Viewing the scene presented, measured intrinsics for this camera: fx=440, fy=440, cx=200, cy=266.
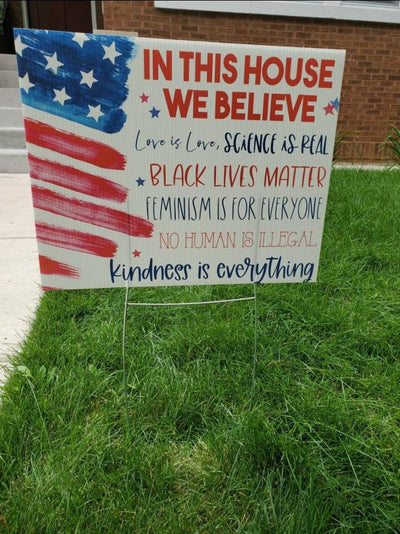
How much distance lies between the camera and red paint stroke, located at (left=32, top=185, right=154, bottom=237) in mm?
1526

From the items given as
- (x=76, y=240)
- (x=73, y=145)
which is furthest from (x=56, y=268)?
(x=73, y=145)

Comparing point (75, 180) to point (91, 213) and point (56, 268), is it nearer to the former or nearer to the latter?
point (91, 213)

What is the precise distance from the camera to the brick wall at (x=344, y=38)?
6539 mm

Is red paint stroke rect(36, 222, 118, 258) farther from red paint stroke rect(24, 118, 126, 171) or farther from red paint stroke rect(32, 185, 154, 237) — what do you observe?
red paint stroke rect(24, 118, 126, 171)

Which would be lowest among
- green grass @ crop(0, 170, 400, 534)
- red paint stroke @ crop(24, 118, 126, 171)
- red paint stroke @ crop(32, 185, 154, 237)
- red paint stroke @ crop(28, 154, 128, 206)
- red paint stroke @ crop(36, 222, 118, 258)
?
green grass @ crop(0, 170, 400, 534)

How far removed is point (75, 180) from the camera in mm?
1515

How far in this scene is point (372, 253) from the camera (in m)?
3.17

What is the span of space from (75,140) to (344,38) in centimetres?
711

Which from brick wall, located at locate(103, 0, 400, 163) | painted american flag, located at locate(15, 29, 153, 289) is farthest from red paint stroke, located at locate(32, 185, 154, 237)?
brick wall, located at locate(103, 0, 400, 163)

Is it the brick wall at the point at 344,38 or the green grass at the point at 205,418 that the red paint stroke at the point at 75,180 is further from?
the brick wall at the point at 344,38

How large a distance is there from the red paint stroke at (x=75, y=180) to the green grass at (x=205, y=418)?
78 centimetres

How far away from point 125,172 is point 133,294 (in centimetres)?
119

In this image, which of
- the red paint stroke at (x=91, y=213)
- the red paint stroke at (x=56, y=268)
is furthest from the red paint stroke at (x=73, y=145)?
the red paint stroke at (x=56, y=268)

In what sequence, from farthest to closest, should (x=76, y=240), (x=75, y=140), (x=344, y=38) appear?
(x=344, y=38), (x=76, y=240), (x=75, y=140)
